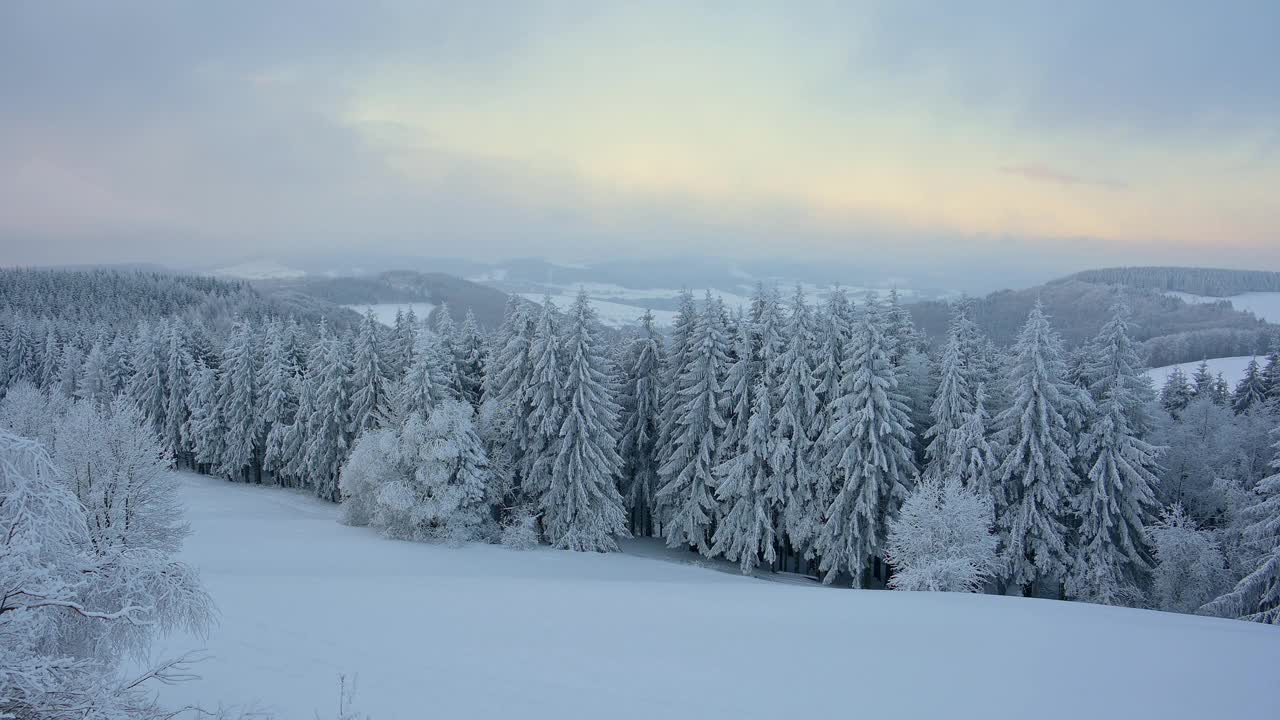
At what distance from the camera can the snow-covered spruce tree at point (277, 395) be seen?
1725 inches

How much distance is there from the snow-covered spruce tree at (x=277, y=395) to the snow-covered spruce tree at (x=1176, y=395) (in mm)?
56462

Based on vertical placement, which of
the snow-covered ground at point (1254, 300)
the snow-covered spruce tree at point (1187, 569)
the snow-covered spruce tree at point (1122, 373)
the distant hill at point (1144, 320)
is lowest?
the snow-covered spruce tree at point (1187, 569)

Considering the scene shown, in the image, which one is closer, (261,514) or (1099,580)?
(1099,580)

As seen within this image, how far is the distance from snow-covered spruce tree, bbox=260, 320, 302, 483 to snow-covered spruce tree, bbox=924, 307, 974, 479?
3843 cm

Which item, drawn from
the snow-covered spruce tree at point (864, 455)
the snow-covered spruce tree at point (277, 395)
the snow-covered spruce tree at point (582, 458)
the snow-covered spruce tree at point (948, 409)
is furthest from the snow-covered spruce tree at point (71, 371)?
the snow-covered spruce tree at point (948, 409)

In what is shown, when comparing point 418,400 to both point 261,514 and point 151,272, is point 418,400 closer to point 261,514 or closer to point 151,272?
point 261,514

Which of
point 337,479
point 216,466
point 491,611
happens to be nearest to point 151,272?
point 216,466

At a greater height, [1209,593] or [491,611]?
[491,611]

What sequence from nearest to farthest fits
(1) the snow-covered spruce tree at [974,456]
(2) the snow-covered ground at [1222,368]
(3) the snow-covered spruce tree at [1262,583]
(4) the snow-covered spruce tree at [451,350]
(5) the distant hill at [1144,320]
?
(3) the snow-covered spruce tree at [1262,583] < (1) the snow-covered spruce tree at [974,456] < (4) the snow-covered spruce tree at [451,350] < (2) the snow-covered ground at [1222,368] < (5) the distant hill at [1144,320]

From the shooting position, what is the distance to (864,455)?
29.8 metres

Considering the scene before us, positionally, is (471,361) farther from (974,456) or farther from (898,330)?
(974,456)

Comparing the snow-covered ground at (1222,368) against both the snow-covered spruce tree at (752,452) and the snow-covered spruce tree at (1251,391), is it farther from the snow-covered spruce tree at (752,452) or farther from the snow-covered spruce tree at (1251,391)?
the snow-covered spruce tree at (752,452)

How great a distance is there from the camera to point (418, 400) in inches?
1268

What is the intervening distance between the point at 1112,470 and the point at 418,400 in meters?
31.0
